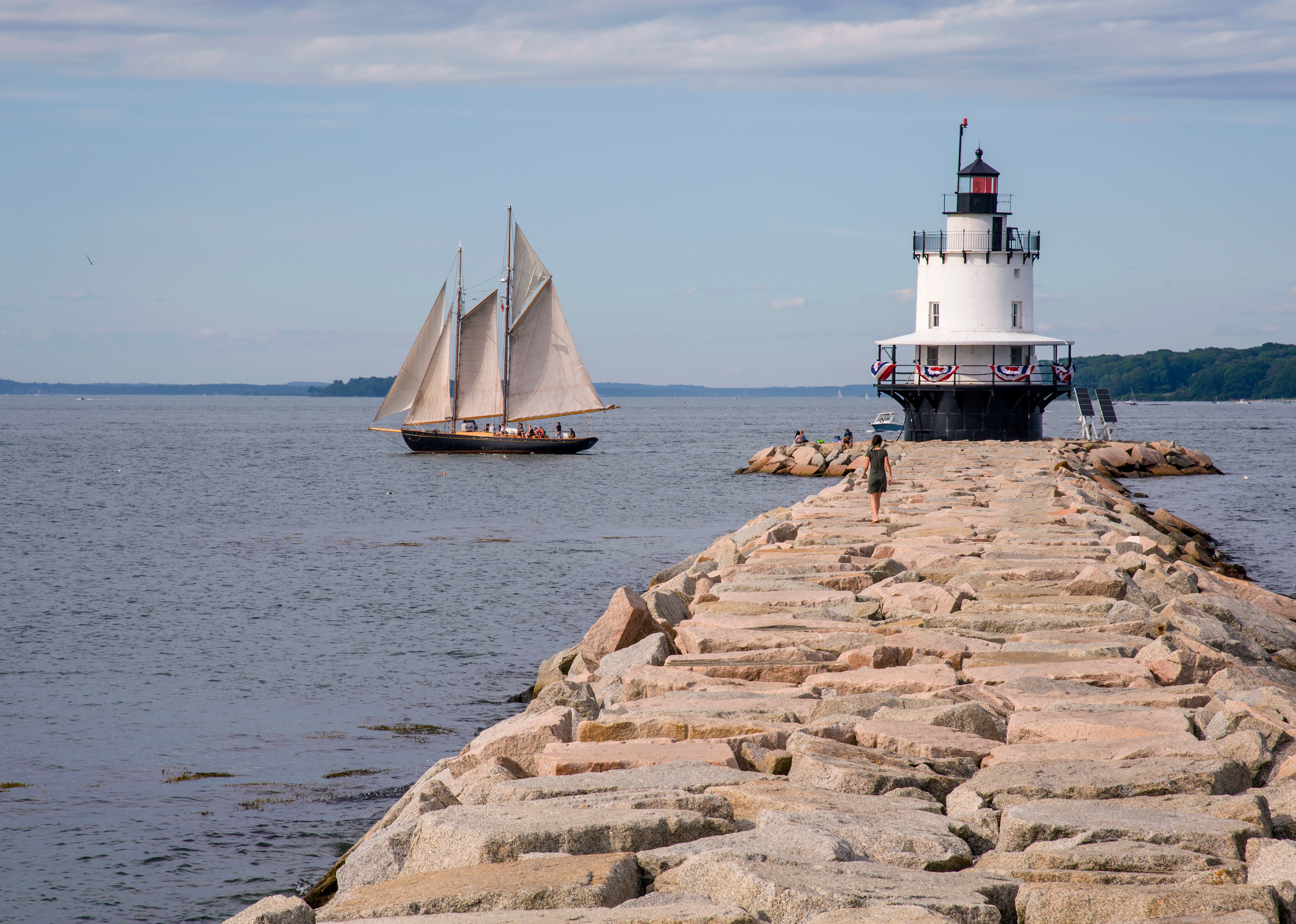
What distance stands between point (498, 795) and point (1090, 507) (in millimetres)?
13605

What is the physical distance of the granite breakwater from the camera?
373cm

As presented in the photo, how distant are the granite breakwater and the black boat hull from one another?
59.9m

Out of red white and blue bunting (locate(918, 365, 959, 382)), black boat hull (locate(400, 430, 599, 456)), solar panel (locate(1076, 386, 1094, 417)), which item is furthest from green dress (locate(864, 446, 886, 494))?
black boat hull (locate(400, 430, 599, 456))

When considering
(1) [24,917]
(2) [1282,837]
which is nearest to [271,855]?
(1) [24,917]

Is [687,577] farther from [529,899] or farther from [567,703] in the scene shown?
[529,899]

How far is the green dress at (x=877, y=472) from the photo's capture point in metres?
15.9

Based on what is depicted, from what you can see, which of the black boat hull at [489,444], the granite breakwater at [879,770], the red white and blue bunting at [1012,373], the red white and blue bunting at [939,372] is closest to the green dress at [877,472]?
the granite breakwater at [879,770]

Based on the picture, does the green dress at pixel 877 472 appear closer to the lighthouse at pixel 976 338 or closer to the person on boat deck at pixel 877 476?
the person on boat deck at pixel 877 476

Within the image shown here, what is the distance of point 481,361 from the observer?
6938cm

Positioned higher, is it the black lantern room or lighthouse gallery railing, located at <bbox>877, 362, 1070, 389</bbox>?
the black lantern room

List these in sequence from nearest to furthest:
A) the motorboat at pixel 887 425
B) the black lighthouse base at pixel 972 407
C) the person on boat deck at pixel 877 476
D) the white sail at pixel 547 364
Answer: the person on boat deck at pixel 877 476 → the black lighthouse base at pixel 972 407 → the white sail at pixel 547 364 → the motorboat at pixel 887 425

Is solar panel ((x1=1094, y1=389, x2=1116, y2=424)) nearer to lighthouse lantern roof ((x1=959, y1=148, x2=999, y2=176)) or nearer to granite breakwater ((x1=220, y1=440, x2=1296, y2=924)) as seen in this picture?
lighthouse lantern roof ((x1=959, y1=148, x2=999, y2=176))

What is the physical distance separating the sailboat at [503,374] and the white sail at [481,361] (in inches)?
1.6

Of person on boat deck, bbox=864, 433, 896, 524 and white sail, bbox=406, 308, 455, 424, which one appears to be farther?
white sail, bbox=406, 308, 455, 424
